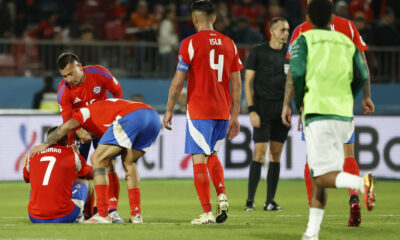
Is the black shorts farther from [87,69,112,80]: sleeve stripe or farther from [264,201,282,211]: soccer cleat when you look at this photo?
[87,69,112,80]: sleeve stripe

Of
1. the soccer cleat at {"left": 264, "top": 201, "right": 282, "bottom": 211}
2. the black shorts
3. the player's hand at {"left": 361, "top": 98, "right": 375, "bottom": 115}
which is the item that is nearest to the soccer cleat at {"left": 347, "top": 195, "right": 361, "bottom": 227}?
the player's hand at {"left": 361, "top": 98, "right": 375, "bottom": 115}

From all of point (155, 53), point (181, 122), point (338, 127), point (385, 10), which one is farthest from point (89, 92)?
point (385, 10)

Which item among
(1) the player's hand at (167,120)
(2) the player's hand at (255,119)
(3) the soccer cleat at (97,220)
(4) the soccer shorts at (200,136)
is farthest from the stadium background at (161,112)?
(2) the player's hand at (255,119)

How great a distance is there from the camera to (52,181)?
8633 millimetres

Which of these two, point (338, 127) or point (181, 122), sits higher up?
point (338, 127)

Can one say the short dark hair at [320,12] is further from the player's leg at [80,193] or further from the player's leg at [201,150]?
the player's leg at [80,193]

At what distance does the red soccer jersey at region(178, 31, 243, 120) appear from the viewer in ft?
28.8

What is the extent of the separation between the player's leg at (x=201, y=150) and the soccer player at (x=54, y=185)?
128 cm

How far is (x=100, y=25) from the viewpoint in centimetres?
2094

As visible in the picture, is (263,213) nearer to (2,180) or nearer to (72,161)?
(72,161)

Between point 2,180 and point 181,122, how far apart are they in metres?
3.75

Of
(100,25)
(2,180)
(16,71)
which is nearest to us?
(2,180)

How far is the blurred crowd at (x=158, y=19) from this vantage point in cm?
1983

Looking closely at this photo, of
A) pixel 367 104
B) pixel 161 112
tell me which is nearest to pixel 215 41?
pixel 367 104
